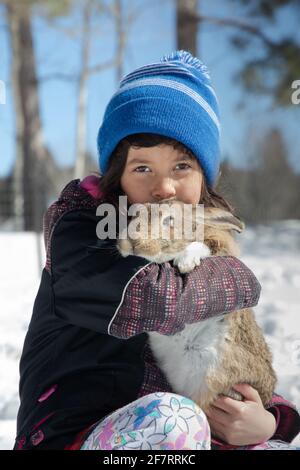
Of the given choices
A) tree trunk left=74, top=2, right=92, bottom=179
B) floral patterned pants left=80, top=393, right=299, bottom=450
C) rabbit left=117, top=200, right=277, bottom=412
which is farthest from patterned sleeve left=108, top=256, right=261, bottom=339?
tree trunk left=74, top=2, right=92, bottom=179

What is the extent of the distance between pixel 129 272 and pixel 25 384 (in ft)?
1.89

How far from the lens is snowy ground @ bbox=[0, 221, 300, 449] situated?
2.70 metres

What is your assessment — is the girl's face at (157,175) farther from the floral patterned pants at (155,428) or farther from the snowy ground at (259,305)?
the snowy ground at (259,305)

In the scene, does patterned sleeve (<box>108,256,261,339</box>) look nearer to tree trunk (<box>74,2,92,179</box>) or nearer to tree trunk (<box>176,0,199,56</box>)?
tree trunk (<box>176,0,199,56</box>)

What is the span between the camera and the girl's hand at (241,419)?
5.76ft

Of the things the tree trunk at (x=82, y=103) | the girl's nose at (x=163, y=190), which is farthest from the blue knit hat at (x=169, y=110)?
the tree trunk at (x=82, y=103)

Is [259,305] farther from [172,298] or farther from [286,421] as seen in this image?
[172,298]

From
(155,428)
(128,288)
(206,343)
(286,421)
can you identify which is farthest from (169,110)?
(286,421)

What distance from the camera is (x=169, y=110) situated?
5.76 feet

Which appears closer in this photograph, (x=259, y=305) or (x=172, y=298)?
(x=172, y=298)

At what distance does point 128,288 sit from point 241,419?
25.9 inches

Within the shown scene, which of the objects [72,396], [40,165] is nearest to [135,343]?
[72,396]

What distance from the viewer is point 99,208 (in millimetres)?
1692

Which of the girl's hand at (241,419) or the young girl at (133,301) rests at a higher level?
the young girl at (133,301)
